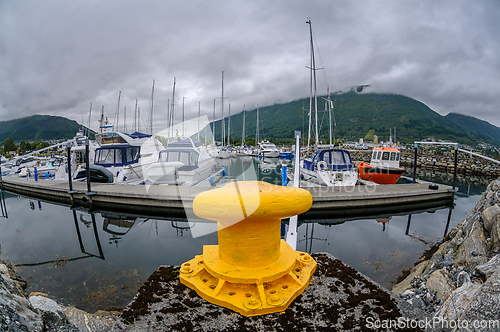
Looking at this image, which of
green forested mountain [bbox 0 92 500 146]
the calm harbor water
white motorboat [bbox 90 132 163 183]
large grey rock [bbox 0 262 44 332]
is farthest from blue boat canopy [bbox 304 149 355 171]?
green forested mountain [bbox 0 92 500 146]

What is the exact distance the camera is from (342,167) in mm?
14898

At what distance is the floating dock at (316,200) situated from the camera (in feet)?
34.3

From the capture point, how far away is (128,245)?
25.8 ft

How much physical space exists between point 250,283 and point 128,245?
288 inches

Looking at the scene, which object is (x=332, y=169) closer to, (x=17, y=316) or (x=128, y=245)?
(x=128, y=245)

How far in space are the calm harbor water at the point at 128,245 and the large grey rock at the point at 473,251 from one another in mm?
2639

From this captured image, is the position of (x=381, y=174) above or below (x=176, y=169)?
below

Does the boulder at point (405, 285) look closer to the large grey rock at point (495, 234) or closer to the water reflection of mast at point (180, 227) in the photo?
the large grey rock at point (495, 234)

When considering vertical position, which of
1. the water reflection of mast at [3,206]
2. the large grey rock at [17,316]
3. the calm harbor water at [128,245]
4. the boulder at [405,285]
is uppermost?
the large grey rock at [17,316]

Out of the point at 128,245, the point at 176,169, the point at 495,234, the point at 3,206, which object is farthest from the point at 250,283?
the point at 3,206

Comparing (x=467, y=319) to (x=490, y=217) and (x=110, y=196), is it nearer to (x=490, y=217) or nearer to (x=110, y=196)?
(x=490, y=217)

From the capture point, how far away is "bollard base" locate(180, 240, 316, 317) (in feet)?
6.35

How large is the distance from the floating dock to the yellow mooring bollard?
7873mm

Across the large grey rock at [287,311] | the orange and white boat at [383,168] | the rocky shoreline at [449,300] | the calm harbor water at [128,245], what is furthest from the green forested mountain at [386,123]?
the large grey rock at [287,311]
